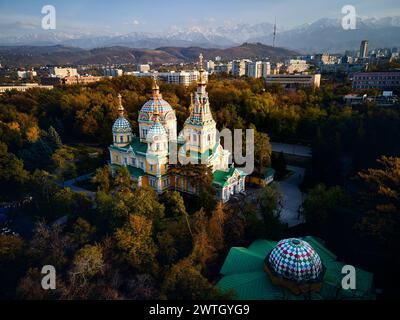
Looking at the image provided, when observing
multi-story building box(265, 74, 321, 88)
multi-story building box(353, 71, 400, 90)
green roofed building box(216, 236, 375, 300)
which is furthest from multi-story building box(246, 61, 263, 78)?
green roofed building box(216, 236, 375, 300)

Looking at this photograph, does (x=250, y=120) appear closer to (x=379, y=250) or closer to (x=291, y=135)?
(x=291, y=135)

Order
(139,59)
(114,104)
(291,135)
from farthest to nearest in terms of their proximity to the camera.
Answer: (139,59) → (114,104) → (291,135)

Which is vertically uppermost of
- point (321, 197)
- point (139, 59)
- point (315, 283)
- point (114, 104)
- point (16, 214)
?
point (139, 59)

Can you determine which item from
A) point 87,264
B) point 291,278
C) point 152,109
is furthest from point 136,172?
point 291,278

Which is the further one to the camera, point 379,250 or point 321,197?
point 321,197

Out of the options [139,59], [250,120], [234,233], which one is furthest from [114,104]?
[139,59]

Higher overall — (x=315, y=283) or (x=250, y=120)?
(x=250, y=120)

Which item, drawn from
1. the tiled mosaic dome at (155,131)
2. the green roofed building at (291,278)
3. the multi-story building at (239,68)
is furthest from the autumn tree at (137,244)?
the multi-story building at (239,68)
